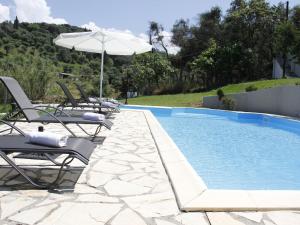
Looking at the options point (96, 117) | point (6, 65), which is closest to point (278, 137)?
point (96, 117)

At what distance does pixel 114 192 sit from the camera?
360 centimetres

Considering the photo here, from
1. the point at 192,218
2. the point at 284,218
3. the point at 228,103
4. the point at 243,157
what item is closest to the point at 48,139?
the point at 192,218

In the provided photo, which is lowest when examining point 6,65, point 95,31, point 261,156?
point 261,156

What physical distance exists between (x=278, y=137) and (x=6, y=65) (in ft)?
34.0

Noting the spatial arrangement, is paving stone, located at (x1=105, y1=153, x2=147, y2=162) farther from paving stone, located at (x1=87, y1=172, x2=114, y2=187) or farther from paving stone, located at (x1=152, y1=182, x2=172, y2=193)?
paving stone, located at (x1=152, y1=182, x2=172, y2=193)

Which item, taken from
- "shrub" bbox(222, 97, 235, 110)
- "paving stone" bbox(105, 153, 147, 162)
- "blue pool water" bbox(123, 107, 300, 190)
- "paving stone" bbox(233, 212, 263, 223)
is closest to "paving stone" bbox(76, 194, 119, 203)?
"paving stone" bbox(233, 212, 263, 223)

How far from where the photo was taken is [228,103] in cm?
1956

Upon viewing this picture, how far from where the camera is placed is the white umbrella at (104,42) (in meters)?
11.9

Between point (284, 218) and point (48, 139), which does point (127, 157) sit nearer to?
point (48, 139)

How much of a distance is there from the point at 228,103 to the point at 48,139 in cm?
1674

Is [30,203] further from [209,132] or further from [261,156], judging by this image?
[209,132]

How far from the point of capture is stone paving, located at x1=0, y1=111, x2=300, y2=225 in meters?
2.93

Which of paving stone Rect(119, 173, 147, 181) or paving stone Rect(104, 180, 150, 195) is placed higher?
paving stone Rect(119, 173, 147, 181)

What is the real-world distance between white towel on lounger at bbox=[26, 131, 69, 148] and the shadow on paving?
41cm
